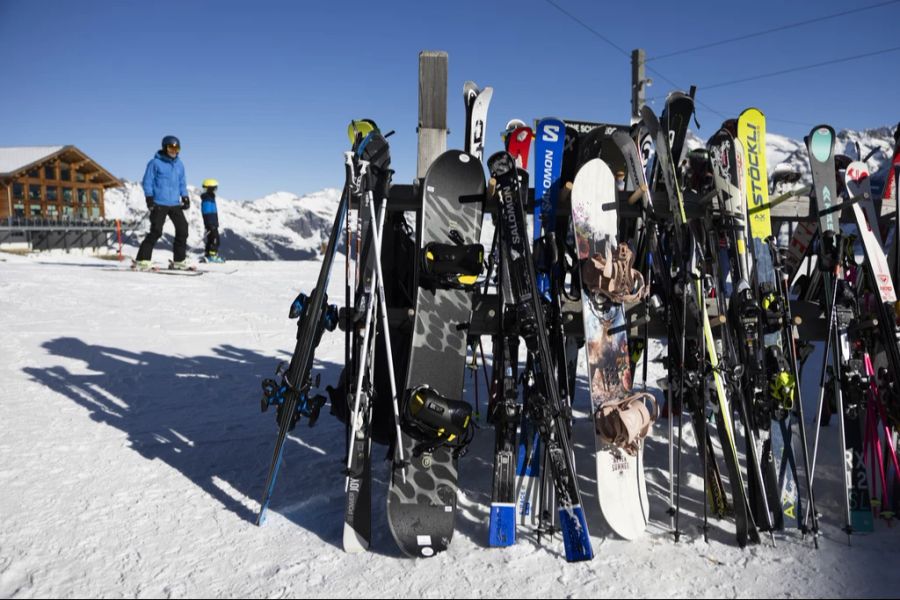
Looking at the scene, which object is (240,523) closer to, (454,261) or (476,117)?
(454,261)

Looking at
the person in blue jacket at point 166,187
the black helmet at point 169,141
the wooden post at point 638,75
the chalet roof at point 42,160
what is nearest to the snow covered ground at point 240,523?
the person in blue jacket at point 166,187

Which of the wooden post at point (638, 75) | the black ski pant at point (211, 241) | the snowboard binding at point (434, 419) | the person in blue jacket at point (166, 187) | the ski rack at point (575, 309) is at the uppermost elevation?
the wooden post at point (638, 75)

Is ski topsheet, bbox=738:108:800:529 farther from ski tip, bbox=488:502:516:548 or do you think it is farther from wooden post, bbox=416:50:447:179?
wooden post, bbox=416:50:447:179

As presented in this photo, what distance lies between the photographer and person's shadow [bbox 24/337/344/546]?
307 centimetres

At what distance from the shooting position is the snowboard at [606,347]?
269 centimetres

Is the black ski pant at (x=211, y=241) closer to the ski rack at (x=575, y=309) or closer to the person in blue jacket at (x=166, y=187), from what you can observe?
the person in blue jacket at (x=166, y=187)

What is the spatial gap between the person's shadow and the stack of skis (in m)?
0.35

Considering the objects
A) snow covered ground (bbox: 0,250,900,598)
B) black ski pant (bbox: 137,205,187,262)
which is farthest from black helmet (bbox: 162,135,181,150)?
snow covered ground (bbox: 0,250,900,598)

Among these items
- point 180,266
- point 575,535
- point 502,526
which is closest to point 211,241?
point 180,266

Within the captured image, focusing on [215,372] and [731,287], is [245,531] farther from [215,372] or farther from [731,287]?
[215,372]

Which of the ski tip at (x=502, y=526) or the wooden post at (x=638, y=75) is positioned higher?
the wooden post at (x=638, y=75)

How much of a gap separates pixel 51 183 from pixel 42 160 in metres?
1.85

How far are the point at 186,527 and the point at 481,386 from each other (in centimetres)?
331

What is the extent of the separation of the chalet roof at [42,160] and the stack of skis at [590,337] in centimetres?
2889
